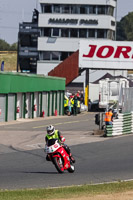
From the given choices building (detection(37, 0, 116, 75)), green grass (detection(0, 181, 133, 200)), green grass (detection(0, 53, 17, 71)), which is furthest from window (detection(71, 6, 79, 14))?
green grass (detection(0, 181, 133, 200))

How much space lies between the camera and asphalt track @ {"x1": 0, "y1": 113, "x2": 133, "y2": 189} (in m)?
16.4

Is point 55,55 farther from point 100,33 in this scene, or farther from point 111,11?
point 111,11

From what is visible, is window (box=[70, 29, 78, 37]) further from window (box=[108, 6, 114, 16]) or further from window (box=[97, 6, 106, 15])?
window (box=[108, 6, 114, 16])

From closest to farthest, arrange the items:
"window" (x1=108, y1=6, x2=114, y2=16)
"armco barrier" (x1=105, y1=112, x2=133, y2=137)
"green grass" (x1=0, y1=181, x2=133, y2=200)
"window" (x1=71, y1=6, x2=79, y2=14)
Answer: "green grass" (x1=0, y1=181, x2=133, y2=200) → "armco barrier" (x1=105, y1=112, x2=133, y2=137) → "window" (x1=71, y1=6, x2=79, y2=14) → "window" (x1=108, y1=6, x2=114, y2=16)

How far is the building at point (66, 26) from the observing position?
299 feet

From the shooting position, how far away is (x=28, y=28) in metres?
92.8

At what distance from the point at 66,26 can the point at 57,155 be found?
2984 inches

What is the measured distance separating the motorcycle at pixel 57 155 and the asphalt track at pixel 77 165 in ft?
0.85

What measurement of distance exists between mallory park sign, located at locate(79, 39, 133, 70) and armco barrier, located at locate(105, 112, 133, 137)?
25.7 meters

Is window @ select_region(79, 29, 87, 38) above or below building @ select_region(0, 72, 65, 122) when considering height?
above

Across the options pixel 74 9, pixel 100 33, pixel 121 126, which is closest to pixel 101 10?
pixel 100 33

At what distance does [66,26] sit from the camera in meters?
92.5

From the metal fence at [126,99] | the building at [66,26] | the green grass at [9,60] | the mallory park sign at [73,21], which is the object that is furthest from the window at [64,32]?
the green grass at [9,60]

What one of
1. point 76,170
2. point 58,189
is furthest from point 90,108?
point 58,189
